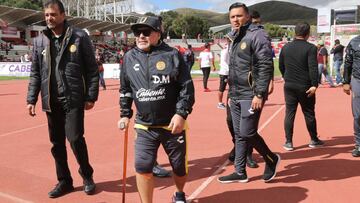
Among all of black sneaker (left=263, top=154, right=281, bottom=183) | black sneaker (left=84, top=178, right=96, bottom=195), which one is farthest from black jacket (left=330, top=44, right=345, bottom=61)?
black sneaker (left=84, top=178, right=96, bottom=195)

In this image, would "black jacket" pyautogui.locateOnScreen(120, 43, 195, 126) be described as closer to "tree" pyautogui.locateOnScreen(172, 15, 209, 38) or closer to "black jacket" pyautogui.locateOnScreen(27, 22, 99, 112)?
"black jacket" pyautogui.locateOnScreen(27, 22, 99, 112)

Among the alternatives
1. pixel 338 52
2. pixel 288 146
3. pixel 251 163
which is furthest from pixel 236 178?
pixel 338 52

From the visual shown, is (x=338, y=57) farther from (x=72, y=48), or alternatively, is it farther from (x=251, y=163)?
(x=72, y=48)

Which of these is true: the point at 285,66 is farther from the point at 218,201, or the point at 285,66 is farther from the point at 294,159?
the point at 218,201

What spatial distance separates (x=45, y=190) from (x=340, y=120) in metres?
7.02

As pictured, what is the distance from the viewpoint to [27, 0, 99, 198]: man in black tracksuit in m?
4.47

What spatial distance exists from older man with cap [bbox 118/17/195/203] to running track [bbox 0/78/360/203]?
914 millimetres

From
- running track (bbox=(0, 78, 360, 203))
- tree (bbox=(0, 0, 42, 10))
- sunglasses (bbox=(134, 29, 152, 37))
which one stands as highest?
tree (bbox=(0, 0, 42, 10))

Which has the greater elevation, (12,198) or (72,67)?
(72,67)

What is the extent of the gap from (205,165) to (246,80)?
1644mm

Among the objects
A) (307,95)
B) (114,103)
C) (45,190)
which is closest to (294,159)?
(307,95)

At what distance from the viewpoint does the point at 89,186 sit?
4.73m

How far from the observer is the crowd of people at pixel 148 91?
3.72 m

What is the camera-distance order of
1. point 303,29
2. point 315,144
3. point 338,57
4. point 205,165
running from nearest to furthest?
1. point 205,165
2. point 303,29
3. point 315,144
4. point 338,57
